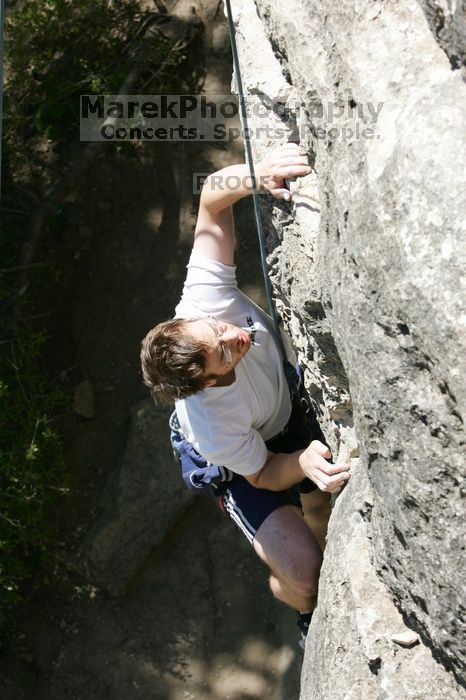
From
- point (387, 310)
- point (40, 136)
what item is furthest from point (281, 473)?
point (40, 136)

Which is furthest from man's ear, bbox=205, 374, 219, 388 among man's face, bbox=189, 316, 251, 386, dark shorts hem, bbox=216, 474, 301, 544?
dark shorts hem, bbox=216, 474, 301, 544

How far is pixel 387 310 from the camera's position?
145 centimetres

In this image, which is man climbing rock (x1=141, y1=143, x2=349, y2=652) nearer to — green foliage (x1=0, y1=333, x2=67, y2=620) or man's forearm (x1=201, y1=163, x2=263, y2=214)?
man's forearm (x1=201, y1=163, x2=263, y2=214)

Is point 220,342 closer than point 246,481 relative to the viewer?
Yes

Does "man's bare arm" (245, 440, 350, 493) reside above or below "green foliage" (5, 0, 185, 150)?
below

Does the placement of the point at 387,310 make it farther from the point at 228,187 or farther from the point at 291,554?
the point at 291,554

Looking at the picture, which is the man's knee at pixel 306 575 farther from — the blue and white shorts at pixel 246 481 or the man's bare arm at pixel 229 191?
the man's bare arm at pixel 229 191

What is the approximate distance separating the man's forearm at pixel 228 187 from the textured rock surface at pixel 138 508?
1.74 m

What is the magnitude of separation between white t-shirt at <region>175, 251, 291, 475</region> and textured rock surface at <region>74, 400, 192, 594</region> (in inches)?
60.1

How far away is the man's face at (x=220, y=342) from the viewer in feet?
6.65

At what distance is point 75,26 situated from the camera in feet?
13.2

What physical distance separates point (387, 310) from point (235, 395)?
2.54ft

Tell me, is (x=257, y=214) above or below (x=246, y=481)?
above

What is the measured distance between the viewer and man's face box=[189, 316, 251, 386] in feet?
6.65
